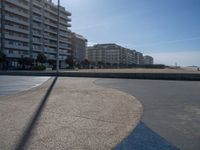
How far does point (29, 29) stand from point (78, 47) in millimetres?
46384

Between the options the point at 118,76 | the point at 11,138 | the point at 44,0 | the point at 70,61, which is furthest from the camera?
the point at 70,61

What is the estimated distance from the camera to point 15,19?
7056 centimetres

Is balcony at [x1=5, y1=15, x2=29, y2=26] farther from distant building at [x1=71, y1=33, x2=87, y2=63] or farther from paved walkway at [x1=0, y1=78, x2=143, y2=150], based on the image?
paved walkway at [x1=0, y1=78, x2=143, y2=150]

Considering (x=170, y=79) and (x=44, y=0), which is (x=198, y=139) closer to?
(x=170, y=79)

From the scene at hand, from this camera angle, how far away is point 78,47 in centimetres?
12312

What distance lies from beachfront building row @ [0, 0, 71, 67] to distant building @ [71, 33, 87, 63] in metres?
14.6

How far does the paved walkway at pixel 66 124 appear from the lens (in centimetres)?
451

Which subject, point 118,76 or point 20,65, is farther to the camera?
point 20,65

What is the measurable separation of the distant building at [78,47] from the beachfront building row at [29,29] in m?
14.6

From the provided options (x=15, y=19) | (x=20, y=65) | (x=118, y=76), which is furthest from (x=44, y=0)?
(x=118, y=76)

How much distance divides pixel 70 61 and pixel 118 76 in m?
72.6

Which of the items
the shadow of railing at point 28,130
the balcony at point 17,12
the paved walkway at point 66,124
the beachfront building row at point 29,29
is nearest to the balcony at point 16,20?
the beachfront building row at point 29,29

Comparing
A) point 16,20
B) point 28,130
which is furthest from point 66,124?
point 16,20

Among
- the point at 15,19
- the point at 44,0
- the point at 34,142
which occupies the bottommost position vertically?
the point at 34,142
